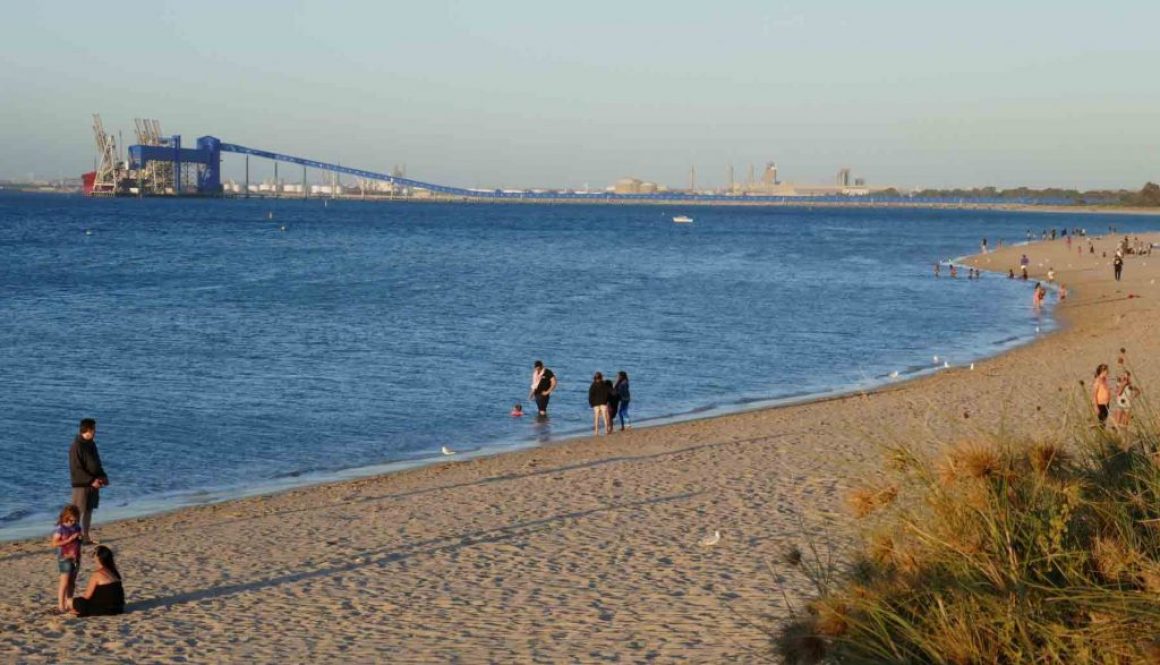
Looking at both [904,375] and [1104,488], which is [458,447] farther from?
[1104,488]

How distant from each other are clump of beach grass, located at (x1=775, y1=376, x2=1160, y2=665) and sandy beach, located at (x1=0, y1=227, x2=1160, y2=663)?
274 mm

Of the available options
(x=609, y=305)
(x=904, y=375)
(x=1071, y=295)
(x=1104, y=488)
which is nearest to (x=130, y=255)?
(x=609, y=305)

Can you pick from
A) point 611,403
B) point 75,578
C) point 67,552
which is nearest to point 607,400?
point 611,403

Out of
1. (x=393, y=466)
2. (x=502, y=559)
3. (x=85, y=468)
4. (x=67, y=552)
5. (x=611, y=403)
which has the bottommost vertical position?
(x=393, y=466)

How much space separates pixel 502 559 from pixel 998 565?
7.29 meters

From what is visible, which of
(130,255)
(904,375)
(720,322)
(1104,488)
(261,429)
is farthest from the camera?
(130,255)

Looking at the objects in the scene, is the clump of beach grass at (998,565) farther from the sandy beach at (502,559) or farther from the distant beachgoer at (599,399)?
the distant beachgoer at (599,399)

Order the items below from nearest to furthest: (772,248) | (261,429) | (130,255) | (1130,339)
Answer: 1. (261,429)
2. (1130,339)
3. (130,255)
4. (772,248)

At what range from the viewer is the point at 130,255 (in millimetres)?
78000

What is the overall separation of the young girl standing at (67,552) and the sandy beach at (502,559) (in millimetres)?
209

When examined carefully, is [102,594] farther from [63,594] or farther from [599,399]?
[599,399]

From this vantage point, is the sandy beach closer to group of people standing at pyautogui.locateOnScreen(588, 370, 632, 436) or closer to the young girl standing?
the young girl standing

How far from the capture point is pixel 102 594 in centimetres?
978

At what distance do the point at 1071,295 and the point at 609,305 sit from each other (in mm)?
16716
